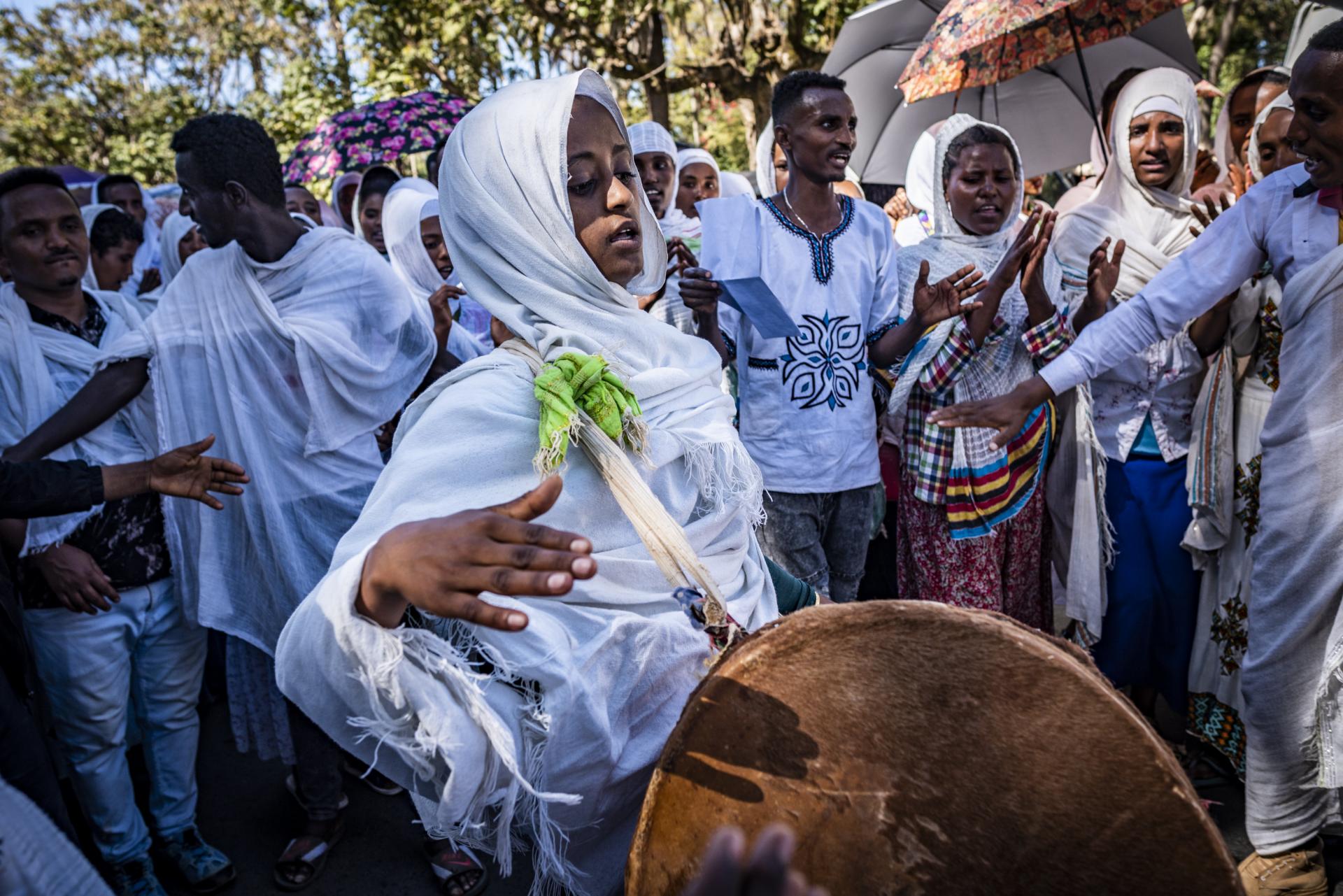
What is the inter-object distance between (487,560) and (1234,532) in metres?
2.97

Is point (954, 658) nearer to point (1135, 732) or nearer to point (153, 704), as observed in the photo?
point (1135, 732)

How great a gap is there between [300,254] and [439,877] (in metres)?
2.12

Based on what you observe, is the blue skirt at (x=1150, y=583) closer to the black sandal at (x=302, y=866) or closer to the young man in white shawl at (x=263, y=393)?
the young man in white shawl at (x=263, y=393)

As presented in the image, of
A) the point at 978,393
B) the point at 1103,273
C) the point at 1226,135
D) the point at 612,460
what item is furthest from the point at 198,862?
the point at 1226,135

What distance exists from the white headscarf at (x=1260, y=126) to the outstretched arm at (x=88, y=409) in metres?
3.99

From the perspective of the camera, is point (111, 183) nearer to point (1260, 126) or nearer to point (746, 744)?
point (1260, 126)

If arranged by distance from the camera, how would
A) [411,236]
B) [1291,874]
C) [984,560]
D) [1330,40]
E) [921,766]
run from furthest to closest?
[411,236], [984,560], [1291,874], [1330,40], [921,766]

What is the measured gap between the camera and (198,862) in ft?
10.4

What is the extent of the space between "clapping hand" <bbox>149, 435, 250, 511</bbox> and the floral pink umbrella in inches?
172

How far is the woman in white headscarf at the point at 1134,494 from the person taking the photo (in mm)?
3543

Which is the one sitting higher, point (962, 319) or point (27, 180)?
point (27, 180)

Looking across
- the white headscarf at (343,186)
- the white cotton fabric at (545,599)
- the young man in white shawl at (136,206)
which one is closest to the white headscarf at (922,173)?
the white cotton fabric at (545,599)

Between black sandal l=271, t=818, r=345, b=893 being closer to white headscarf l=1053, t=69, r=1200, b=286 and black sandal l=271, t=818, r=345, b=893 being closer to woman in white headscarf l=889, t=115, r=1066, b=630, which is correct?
woman in white headscarf l=889, t=115, r=1066, b=630

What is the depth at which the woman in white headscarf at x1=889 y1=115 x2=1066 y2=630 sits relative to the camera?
3611 mm
